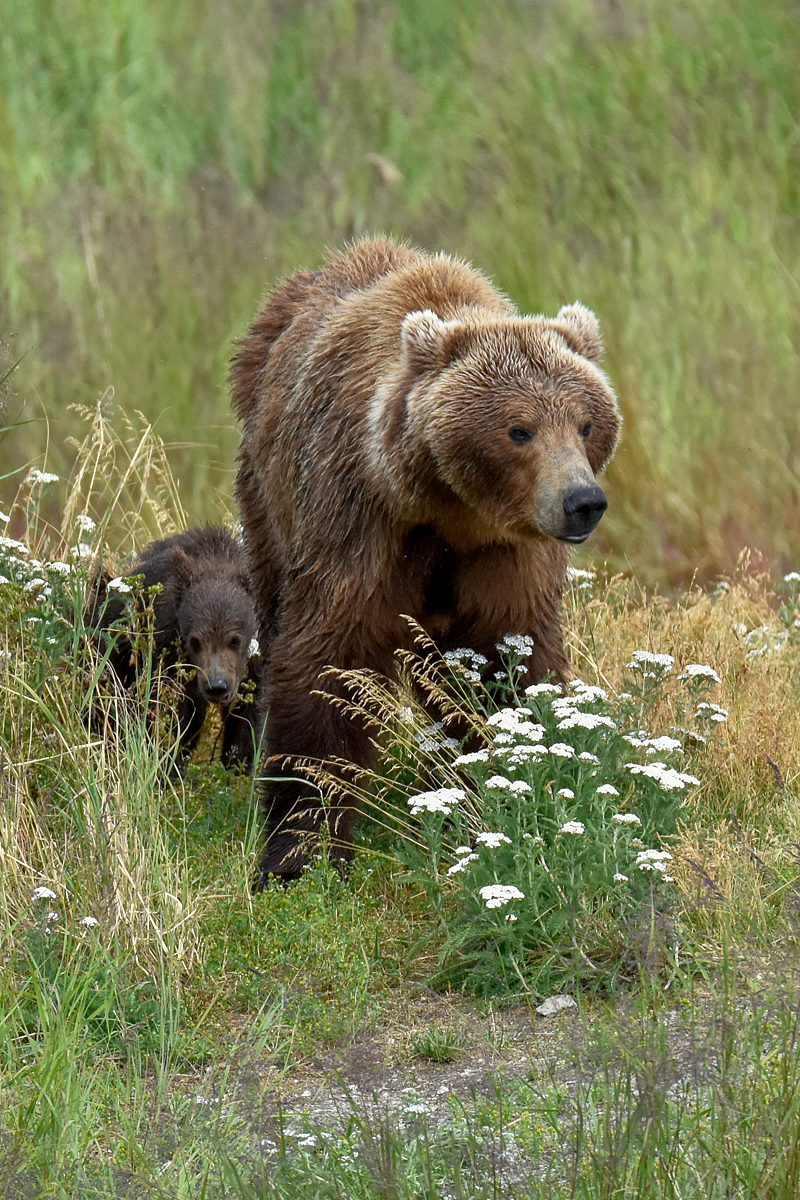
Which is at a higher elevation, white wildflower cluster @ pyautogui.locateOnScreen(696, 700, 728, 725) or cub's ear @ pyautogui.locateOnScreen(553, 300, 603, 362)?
cub's ear @ pyautogui.locateOnScreen(553, 300, 603, 362)

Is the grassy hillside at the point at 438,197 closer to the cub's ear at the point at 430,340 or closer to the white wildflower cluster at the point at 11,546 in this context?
the white wildflower cluster at the point at 11,546

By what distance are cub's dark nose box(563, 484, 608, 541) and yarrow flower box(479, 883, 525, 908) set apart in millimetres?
1159

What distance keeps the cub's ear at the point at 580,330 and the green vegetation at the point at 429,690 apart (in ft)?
3.79

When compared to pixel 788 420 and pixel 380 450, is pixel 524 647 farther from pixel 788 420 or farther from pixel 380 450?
pixel 788 420

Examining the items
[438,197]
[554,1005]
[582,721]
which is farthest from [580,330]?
[438,197]

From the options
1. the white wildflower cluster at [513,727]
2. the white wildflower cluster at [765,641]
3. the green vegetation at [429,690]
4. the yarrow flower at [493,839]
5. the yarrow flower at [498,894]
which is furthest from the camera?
the white wildflower cluster at [765,641]

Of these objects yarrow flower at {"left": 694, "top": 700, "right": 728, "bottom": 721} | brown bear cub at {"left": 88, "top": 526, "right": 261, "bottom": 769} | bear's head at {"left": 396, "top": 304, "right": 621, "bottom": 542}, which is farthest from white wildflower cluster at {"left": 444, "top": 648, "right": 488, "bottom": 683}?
brown bear cub at {"left": 88, "top": 526, "right": 261, "bottom": 769}

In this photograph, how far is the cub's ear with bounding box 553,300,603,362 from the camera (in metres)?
5.46

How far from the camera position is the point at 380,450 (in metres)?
5.34

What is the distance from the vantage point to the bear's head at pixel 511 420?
4941 mm

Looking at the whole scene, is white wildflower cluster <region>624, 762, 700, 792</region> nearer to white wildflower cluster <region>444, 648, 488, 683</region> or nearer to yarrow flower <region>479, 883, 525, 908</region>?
yarrow flower <region>479, 883, 525, 908</region>

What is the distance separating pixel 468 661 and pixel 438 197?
18.6 feet

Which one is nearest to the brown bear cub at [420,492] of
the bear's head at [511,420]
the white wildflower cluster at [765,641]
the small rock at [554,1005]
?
the bear's head at [511,420]

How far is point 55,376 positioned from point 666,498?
3.80 m
